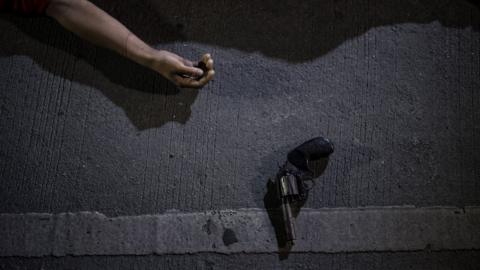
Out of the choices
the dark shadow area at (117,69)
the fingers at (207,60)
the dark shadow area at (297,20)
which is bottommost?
the dark shadow area at (117,69)

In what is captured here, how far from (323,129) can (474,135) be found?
35.6 inches

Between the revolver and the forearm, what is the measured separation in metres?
1.00

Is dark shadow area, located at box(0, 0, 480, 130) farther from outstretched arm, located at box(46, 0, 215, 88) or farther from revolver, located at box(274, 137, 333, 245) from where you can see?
revolver, located at box(274, 137, 333, 245)

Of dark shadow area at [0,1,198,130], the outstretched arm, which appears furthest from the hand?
dark shadow area at [0,1,198,130]

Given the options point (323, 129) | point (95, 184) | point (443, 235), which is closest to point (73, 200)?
point (95, 184)

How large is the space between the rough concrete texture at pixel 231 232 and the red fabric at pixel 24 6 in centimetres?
117

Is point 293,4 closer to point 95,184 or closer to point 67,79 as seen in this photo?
point 67,79

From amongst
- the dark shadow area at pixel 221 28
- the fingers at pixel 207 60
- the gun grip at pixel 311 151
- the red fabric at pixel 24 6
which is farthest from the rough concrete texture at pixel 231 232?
the red fabric at pixel 24 6

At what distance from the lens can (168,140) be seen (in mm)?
2293

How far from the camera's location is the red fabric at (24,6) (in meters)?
2.15

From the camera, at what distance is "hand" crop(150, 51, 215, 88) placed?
2.15 meters

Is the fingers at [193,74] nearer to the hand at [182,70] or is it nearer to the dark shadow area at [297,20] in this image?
the hand at [182,70]

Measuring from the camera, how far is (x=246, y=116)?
2322 millimetres

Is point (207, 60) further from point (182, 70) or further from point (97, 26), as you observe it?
point (97, 26)
